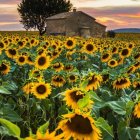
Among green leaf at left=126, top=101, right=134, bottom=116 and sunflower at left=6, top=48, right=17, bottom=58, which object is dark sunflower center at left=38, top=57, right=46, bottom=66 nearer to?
sunflower at left=6, top=48, right=17, bottom=58

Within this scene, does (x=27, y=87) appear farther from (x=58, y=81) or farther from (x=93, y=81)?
(x=93, y=81)

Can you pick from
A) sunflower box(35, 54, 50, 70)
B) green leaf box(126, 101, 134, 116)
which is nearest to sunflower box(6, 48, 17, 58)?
sunflower box(35, 54, 50, 70)

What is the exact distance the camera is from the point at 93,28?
55688 mm

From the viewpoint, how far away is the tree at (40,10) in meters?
71.5

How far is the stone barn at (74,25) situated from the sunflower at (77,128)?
164 ft

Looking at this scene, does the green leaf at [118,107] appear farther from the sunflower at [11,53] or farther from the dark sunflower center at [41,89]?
the sunflower at [11,53]

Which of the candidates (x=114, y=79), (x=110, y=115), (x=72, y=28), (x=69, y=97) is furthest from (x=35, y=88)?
(x=72, y=28)

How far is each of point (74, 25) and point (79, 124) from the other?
50941 millimetres

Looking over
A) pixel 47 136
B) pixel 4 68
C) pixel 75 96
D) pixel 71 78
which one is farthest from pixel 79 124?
pixel 4 68

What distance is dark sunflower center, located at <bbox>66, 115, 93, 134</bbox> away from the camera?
87.6 inches

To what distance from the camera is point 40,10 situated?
235 ft

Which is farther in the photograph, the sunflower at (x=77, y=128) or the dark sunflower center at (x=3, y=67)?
the dark sunflower center at (x=3, y=67)

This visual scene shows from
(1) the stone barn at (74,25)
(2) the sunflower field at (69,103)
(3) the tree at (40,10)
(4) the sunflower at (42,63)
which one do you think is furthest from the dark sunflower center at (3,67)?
(3) the tree at (40,10)

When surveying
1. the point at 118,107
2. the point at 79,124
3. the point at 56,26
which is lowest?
the point at 56,26
